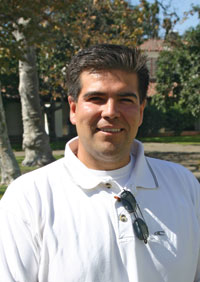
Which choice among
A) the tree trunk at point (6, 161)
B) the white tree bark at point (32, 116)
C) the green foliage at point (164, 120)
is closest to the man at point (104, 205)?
the tree trunk at point (6, 161)

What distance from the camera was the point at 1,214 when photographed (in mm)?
1595

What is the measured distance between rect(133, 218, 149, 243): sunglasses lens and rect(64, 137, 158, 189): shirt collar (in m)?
0.18

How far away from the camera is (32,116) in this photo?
11625 millimetres

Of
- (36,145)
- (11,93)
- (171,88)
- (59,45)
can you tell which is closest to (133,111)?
(36,145)

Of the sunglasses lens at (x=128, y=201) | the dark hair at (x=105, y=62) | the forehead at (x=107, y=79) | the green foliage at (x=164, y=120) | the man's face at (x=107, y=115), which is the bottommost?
the green foliage at (x=164, y=120)

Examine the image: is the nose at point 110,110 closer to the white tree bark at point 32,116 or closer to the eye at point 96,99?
the eye at point 96,99

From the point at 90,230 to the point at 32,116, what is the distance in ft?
33.8

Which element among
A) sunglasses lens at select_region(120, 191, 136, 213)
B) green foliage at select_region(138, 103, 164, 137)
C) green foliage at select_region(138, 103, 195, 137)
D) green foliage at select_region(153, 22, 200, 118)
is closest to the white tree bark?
green foliage at select_region(153, 22, 200, 118)

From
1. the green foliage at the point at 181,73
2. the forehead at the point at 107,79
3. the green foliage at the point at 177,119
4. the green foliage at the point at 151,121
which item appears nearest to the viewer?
the forehead at the point at 107,79

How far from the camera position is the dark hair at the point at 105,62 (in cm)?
176

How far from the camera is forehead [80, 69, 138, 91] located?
174 cm

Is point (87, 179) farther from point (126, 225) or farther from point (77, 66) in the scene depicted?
point (77, 66)

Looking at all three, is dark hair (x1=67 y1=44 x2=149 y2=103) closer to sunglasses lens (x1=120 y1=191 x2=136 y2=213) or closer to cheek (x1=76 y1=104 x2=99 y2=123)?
cheek (x1=76 y1=104 x2=99 y2=123)

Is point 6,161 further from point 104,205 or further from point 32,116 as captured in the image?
point 104,205
